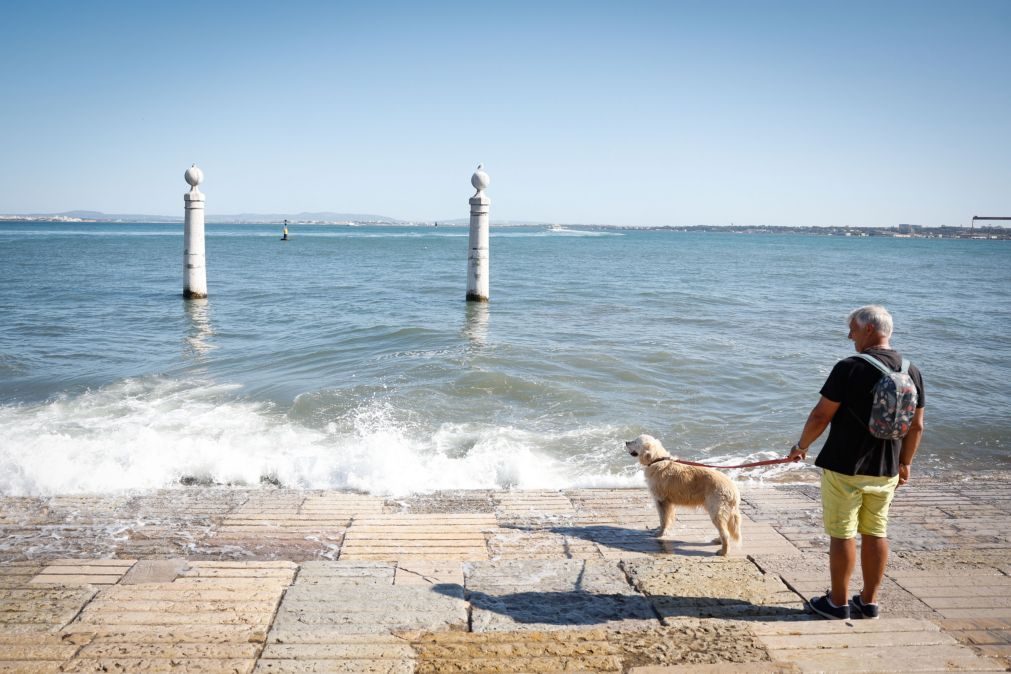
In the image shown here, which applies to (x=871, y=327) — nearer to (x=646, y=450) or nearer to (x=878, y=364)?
(x=878, y=364)

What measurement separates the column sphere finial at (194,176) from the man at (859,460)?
2322cm

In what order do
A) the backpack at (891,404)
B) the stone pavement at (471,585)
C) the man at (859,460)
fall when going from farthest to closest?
1. the man at (859,460)
2. the backpack at (891,404)
3. the stone pavement at (471,585)

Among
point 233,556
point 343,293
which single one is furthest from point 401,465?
point 343,293

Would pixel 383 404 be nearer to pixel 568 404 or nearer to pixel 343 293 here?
pixel 568 404

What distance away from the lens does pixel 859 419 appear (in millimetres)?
4254

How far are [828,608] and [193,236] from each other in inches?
921

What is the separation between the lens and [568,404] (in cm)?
1223

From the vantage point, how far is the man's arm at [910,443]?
436 centimetres

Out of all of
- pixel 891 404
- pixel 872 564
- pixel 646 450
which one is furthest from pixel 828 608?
pixel 646 450

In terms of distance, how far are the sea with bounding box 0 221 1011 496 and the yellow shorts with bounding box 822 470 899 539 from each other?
12.0ft

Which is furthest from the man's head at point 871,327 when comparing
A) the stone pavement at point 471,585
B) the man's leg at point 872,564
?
the stone pavement at point 471,585


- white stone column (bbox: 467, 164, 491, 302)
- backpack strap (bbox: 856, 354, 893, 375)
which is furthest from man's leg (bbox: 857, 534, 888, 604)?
white stone column (bbox: 467, 164, 491, 302)

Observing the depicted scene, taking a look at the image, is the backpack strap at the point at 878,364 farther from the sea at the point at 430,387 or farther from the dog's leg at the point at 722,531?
the sea at the point at 430,387

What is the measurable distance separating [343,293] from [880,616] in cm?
2824
